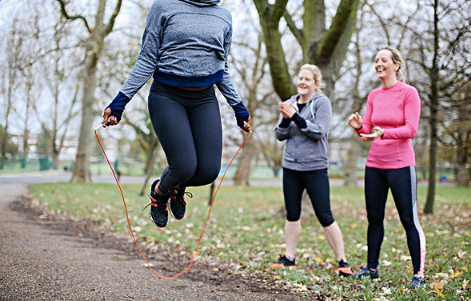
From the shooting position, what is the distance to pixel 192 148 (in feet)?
9.61

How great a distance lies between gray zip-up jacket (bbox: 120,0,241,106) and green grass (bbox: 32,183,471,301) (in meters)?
2.41

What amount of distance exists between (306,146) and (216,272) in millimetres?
1888

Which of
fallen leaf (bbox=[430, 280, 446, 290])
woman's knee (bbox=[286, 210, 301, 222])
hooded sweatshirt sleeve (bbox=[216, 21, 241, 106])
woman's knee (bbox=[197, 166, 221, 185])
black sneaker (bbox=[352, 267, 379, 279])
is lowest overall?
Result: black sneaker (bbox=[352, 267, 379, 279])

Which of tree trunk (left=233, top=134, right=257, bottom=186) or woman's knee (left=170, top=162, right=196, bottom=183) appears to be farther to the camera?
tree trunk (left=233, top=134, right=257, bottom=186)

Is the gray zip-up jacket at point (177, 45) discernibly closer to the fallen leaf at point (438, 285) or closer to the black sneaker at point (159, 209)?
the black sneaker at point (159, 209)

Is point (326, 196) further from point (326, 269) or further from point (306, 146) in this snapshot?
point (326, 269)

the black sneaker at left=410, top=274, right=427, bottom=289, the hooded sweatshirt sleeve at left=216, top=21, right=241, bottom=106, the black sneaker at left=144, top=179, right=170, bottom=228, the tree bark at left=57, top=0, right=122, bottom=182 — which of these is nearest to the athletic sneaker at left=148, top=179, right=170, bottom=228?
the black sneaker at left=144, top=179, right=170, bottom=228

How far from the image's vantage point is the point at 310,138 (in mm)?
4188

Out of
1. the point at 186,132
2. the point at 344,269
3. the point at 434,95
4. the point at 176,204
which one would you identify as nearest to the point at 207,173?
the point at 186,132

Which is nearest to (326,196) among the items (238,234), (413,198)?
(413,198)

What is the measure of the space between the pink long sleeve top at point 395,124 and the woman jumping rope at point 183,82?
5.70ft

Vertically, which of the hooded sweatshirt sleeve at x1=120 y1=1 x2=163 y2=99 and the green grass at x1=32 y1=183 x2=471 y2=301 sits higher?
the hooded sweatshirt sleeve at x1=120 y1=1 x2=163 y2=99

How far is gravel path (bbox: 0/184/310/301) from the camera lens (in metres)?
3.21

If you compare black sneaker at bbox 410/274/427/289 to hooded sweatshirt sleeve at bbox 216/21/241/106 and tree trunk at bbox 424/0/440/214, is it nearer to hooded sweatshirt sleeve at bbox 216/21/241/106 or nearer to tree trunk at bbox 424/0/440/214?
hooded sweatshirt sleeve at bbox 216/21/241/106
